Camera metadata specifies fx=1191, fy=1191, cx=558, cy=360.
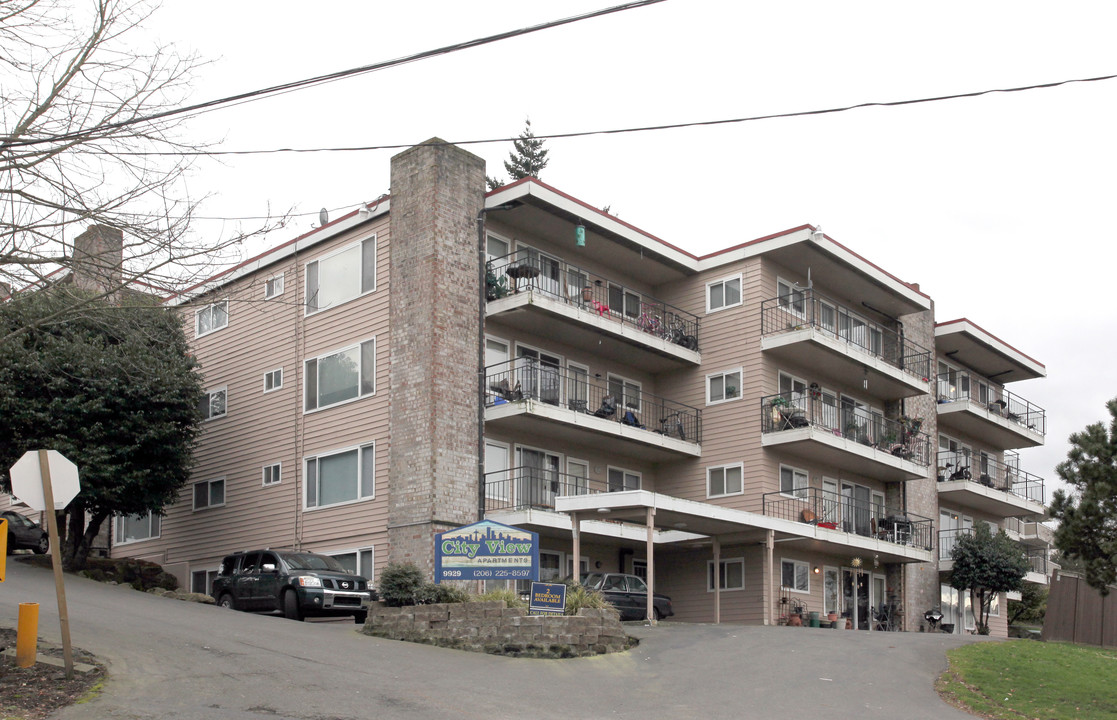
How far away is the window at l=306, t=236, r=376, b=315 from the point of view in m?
30.8

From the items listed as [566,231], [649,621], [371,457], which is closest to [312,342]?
[371,457]

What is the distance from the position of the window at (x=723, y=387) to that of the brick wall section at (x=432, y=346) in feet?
28.5

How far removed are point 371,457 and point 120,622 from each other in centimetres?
1030

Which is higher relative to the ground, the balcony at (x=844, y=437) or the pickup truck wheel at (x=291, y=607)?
the balcony at (x=844, y=437)

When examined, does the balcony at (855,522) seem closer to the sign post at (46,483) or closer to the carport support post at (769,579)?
the carport support post at (769,579)

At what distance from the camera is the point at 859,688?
17828 millimetres

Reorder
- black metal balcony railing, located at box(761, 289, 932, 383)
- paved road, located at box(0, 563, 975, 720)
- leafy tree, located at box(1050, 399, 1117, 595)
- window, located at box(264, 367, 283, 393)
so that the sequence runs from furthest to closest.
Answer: black metal balcony railing, located at box(761, 289, 932, 383) < window, located at box(264, 367, 283, 393) < leafy tree, located at box(1050, 399, 1117, 595) < paved road, located at box(0, 563, 975, 720)

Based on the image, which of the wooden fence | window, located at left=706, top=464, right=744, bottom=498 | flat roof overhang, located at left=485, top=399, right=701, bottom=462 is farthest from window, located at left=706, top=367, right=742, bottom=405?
the wooden fence

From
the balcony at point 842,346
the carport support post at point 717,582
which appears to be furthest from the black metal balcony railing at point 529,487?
the balcony at point 842,346

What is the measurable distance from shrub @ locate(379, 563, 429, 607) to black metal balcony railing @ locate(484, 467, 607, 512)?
6.38 meters

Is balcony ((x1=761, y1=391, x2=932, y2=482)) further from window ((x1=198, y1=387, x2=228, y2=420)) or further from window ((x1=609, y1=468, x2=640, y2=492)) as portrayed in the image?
window ((x1=198, y1=387, x2=228, y2=420))

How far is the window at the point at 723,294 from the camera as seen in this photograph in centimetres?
3500

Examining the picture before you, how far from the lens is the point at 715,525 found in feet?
97.3

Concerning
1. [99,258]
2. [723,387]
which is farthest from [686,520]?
[99,258]
